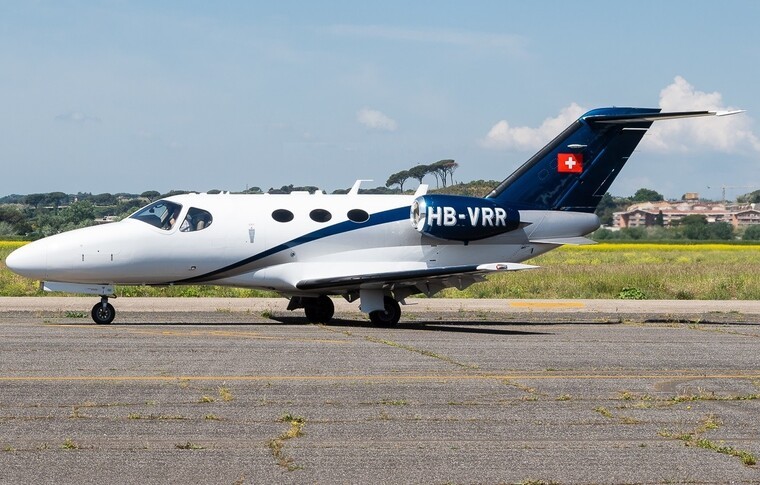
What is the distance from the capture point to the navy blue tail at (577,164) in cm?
2283

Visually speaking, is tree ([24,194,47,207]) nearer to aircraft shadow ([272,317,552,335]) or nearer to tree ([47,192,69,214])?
tree ([47,192,69,214])

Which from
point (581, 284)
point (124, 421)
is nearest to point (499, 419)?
point (124, 421)

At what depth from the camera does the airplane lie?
2070cm

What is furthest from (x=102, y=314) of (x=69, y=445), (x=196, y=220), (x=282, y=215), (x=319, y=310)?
(x=69, y=445)

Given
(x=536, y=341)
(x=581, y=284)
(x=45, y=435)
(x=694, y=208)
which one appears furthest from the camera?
(x=694, y=208)

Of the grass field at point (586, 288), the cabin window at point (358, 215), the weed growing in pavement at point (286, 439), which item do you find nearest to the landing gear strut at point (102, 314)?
the cabin window at point (358, 215)

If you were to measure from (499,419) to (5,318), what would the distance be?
1433 centimetres

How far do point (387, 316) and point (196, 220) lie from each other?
4.09m

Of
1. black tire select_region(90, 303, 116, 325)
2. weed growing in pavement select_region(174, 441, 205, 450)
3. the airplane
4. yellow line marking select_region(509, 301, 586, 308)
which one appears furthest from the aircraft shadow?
weed growing in pavement select_region(174, 441, 205, 450)

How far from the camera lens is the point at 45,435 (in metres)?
9.80

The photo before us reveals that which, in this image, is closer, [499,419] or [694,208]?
[499,419]

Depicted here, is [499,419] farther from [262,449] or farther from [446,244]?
[446,244]

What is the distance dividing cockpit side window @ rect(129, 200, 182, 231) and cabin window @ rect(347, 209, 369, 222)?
3.29 meters

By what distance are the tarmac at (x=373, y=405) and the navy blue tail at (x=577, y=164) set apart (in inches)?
128
